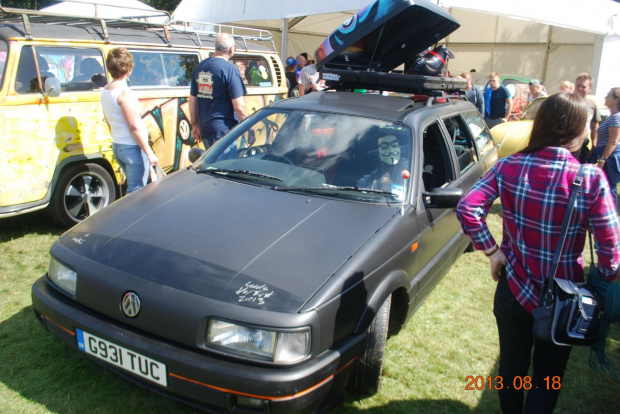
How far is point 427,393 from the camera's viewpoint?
2.87m

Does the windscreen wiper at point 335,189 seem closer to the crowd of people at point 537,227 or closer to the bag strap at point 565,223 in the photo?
the crowd of people at point 537,227

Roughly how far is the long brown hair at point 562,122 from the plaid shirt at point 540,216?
0.05 m

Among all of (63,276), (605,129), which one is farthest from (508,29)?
(63,276)

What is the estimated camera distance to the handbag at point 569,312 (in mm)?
1892

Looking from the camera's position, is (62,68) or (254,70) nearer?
(62,68)

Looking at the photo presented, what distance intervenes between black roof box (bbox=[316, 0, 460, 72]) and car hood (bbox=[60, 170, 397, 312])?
1.98 meters

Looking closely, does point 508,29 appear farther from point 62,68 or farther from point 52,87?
point 52,87

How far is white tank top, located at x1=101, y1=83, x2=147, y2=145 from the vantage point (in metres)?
4.34

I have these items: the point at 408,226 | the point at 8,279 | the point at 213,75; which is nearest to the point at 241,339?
the point at 408,226

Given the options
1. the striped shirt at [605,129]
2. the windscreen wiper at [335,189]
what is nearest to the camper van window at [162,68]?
the windscreen wiper at [335,189]

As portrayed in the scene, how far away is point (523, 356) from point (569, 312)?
44 cm

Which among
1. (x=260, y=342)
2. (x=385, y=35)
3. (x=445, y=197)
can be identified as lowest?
(x=260, y=342)

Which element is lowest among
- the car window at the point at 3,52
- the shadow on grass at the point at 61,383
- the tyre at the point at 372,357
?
the shadow on grass at the point at 61,383

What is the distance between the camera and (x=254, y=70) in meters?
7.34
